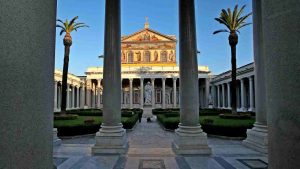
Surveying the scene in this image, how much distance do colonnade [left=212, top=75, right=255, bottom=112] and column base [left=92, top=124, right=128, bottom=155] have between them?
35799 mm

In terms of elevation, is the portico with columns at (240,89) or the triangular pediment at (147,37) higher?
the triangular pediment at (147,37)

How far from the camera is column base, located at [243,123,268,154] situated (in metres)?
8.52

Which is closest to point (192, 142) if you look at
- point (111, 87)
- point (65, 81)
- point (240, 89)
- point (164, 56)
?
point (111, 87)

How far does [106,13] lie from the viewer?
869 cm

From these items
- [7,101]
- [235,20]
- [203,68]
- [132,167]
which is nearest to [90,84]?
[203,68]

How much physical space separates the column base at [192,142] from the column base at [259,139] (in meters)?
2.36

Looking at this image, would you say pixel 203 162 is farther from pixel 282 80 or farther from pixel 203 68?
pixel 203 68

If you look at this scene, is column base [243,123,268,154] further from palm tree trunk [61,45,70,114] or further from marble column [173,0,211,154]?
palm tree trunk [61,45,70,114]

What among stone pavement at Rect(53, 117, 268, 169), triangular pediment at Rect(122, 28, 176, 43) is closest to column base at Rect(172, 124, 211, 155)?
stone pavement at Rect(53, 117, 268, 169)

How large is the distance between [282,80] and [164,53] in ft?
208

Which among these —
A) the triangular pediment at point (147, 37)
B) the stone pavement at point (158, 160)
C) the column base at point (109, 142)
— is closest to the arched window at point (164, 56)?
Answer: the triangular pediment at point (147, 37)

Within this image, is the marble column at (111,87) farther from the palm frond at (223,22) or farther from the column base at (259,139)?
the palm frond at (223,22)

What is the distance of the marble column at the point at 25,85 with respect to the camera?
5.44 feet

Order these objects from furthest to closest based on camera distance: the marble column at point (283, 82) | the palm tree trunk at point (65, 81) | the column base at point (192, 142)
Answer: the palm tree trunk at point (65, 81) → the column base at point (192, 142) → the marble column at point (283, 82)
